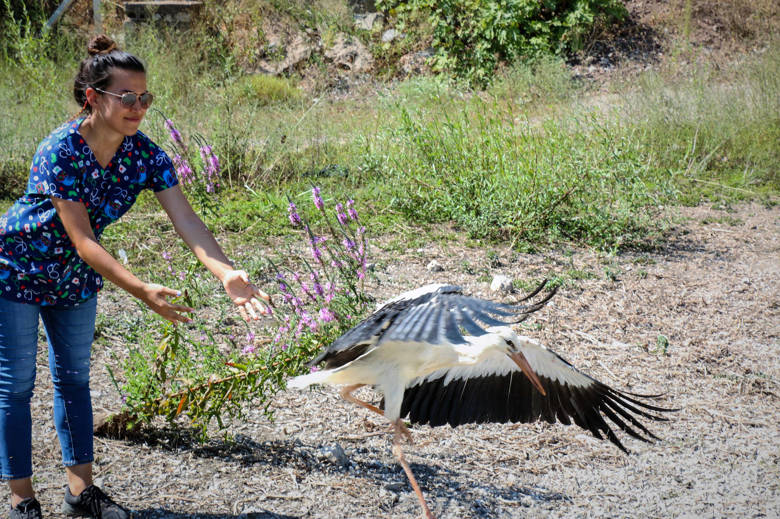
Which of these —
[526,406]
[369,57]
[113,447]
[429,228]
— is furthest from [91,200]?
[369,57]

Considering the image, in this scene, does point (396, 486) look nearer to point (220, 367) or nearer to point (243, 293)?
point (220, 367)

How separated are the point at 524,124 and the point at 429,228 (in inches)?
44.3

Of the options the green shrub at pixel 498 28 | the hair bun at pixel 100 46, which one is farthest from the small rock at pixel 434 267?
the green shrub at pixel 498 28

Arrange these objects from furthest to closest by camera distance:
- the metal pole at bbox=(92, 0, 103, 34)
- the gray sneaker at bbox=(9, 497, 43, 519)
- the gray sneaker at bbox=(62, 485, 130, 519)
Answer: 1. the metal pole at bbox=(92, 0, 103, 34)
2. the gray sneaker at bbox=(62, 485, 130, 519)
3. the gray sneaker at bbox=(9, 497, 43, 519)

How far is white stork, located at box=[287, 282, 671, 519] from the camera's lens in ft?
7.44

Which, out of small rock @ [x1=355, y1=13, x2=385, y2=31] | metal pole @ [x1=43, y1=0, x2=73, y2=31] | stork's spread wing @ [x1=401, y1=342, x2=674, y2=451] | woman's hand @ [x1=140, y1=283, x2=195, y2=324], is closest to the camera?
woman's hand @ [x1=140, y1=283, x2=195, y2=324]

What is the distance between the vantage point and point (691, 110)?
722 cm

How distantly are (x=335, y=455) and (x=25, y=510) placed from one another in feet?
3.80

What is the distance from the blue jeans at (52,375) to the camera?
7.32 feet

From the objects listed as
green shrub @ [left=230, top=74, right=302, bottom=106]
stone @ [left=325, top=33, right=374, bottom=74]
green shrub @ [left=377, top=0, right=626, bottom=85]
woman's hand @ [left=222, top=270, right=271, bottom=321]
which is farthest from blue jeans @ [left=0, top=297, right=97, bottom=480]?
stone @ [left=325, top=33, right=374, bottom=74]

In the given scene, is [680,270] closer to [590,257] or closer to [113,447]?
[590,257]

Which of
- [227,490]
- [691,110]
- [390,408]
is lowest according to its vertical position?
[227,490]

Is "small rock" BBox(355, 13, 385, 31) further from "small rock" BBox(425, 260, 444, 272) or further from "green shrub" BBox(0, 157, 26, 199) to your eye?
"small rock" BBox(425, 260, 444, 272)

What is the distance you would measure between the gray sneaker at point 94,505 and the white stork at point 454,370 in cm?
75
